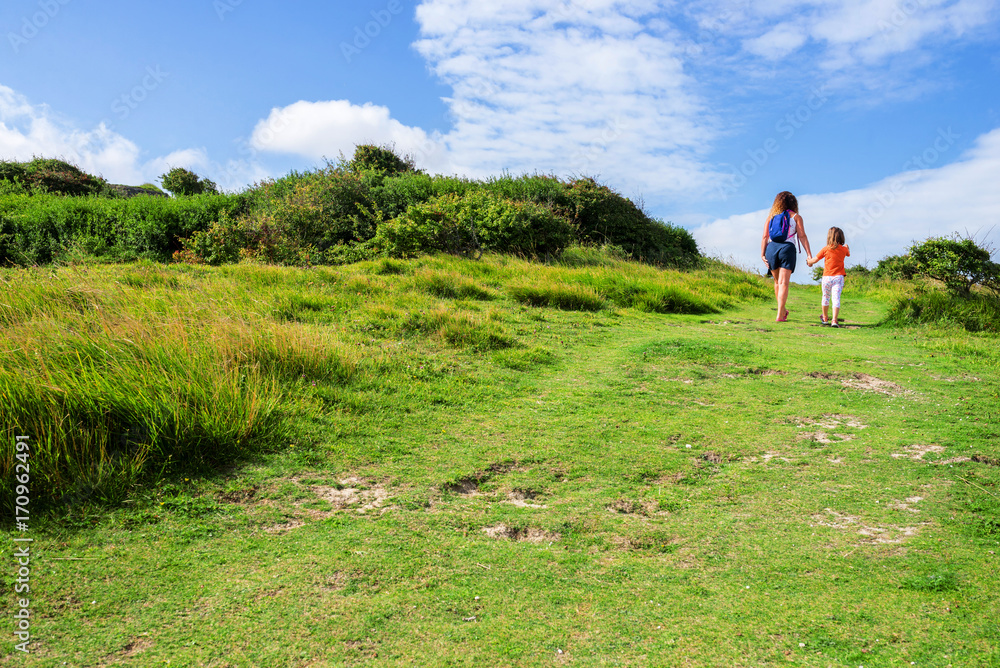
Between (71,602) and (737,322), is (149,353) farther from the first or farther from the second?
(737,322)

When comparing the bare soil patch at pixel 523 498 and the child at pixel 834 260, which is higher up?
the child at pixel 834 260

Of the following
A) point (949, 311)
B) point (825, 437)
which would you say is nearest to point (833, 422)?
point (825, 437)

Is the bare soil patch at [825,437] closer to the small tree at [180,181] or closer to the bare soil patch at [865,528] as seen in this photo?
the bare soil patch at [865,528]

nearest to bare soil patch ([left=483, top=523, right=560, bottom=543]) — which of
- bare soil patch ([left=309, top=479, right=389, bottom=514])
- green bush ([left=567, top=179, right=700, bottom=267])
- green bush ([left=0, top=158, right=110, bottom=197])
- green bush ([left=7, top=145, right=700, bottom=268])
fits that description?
bare soil patch ([left=309, top=479, right=389, bottom=514])

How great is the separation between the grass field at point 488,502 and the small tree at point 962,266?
5292 mm

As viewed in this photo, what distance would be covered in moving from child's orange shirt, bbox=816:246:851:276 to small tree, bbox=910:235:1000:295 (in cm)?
263

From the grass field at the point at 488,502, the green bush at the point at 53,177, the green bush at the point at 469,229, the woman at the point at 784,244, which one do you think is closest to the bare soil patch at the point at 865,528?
the grass field at the point at 488,502

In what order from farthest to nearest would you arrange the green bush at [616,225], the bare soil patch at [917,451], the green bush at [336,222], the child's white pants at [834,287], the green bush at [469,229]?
the green bush at [616,225] < the green bush at [336,222] < the green bush at [469,229] < the child's white pants at [834,287] < the bare soil patch at [917,451]

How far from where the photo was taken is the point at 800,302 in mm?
15914

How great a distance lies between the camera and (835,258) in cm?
1105

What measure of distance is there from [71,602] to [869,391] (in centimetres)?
722

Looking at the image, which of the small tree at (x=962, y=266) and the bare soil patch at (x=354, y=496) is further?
the small tree at (x=962, y=266)

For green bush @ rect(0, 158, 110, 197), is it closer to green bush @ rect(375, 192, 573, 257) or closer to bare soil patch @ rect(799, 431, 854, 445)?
green bush @ rect(375, 192, 573, 257)

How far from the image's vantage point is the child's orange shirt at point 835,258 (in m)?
11.1
